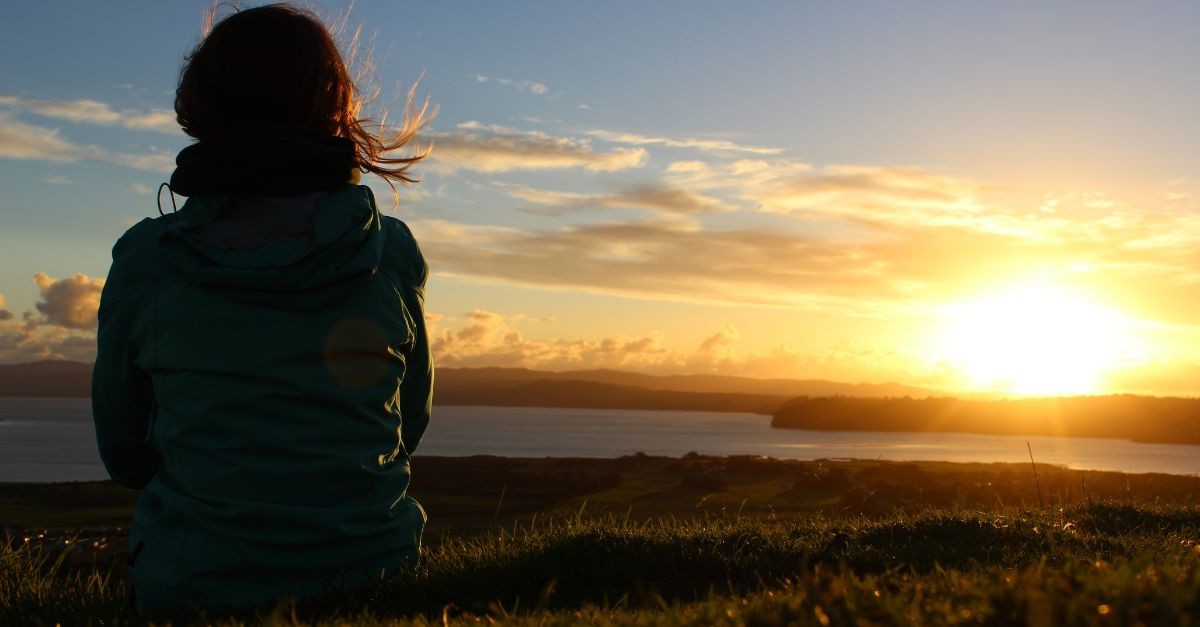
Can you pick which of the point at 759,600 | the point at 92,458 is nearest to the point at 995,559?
the point at 759,600

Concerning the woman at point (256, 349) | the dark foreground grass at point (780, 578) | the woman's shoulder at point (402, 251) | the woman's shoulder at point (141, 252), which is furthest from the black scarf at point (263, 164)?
the dark foreground grass at point (780, 578)

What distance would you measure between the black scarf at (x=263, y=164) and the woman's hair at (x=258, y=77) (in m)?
0.11

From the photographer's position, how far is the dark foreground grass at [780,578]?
214 centimetres

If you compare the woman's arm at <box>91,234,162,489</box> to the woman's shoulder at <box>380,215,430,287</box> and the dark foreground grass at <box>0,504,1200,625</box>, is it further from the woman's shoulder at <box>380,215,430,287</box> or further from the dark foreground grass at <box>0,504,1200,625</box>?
the woman's shoulder at <box>380,215,430,287</box>

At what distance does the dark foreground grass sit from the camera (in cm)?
214

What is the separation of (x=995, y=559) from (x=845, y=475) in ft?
35.9

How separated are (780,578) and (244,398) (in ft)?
8.24

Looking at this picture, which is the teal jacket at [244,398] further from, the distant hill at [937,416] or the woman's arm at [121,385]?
the distant hill at [937,416]

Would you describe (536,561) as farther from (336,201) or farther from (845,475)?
(845,475)

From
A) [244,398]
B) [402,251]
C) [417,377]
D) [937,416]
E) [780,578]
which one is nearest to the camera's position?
[244,398]

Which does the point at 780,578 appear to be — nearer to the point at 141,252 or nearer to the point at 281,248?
the point at 281,248

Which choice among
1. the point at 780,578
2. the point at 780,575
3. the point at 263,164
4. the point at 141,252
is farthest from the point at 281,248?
the point at 780,575

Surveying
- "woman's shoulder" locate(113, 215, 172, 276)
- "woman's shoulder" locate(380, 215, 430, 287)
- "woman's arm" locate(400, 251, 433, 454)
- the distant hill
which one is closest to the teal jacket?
"woman's shoulder" locate(113, 215, 172, 276)

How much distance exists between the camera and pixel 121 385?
3.18 meters
